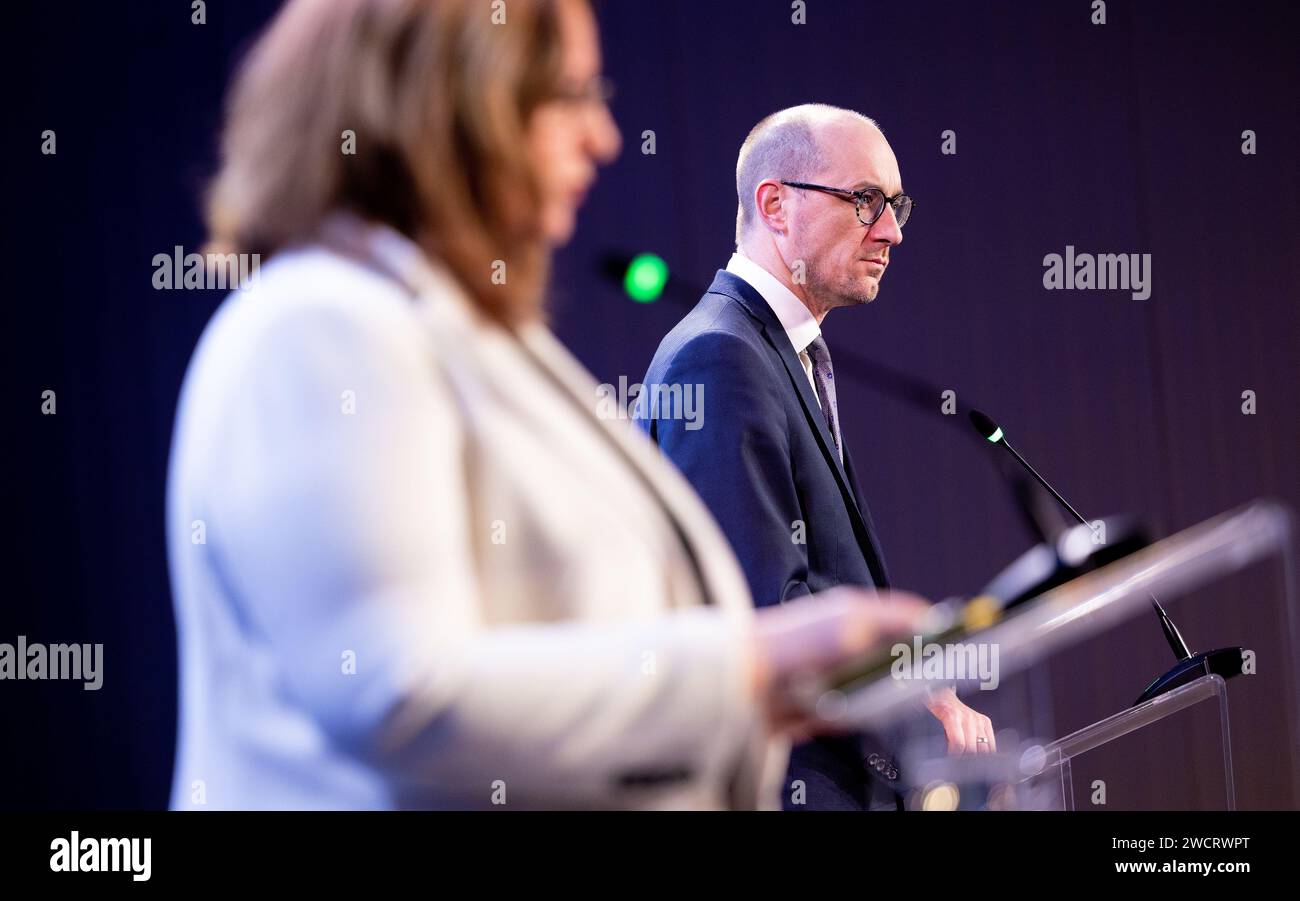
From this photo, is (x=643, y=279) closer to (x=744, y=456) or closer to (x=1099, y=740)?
(x=744, y=456)

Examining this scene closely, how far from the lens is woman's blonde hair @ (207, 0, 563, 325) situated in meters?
0.89

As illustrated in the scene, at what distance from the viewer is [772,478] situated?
1.95 meters

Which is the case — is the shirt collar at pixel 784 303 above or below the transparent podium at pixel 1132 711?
above

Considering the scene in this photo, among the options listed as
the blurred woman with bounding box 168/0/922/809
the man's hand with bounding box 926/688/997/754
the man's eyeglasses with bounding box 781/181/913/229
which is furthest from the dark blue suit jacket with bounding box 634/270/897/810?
the blurred woman with bounding box 168/0/922/809

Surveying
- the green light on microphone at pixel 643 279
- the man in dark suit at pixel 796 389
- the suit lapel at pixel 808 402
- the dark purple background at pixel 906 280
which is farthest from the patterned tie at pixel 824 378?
the dark purple background at pixel 906 280

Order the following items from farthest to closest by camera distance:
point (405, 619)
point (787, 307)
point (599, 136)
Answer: point (787, 307) → point (599, 136) → point (405, 619)

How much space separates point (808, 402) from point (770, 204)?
1.53ft

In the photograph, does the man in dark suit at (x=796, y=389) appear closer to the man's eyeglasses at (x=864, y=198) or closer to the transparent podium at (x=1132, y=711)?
the man's eyeglasses at (x=864, y=198)

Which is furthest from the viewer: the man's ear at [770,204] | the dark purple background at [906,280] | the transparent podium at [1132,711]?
the dark purple background at [906,280]

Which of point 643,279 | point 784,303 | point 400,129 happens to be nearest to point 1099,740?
point 784,303

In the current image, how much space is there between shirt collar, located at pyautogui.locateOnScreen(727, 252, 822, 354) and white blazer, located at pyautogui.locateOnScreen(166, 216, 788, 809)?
4.44 feet

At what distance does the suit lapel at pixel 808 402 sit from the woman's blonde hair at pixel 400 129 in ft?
4.04

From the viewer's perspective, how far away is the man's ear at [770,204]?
235 centimetres
